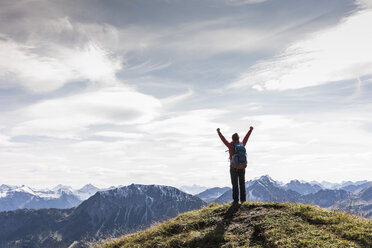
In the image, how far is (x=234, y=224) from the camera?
44.3 ft

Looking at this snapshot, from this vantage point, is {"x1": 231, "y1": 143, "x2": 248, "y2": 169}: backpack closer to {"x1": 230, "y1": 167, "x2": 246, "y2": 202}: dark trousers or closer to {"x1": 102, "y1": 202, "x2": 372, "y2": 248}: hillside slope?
{"x1": 230, "y1": 167, "x2": 246, "y2": 202}: dark trousers

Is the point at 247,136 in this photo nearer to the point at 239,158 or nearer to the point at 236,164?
the point at 239,158

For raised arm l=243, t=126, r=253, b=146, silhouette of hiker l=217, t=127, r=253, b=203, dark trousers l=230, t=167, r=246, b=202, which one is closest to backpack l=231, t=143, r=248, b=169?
silhouette of hiker l=217, t=127, r=253, b=203

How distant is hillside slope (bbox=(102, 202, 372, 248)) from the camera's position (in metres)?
10.3

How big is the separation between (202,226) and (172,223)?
181cm

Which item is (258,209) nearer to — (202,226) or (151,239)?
(202,226)

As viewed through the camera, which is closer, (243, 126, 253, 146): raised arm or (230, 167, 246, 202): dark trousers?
(230, 167, 246, 202): dark trousers

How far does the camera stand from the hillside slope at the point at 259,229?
10328 millimetres

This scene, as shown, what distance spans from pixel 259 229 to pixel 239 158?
489 centimetres

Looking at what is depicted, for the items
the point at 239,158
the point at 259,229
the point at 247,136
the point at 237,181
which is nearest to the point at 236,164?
the point at 239,158

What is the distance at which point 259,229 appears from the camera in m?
12.2

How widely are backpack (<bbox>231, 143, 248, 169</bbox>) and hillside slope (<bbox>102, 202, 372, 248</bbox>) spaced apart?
7.82 ft

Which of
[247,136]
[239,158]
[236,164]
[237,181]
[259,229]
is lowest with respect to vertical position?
[259,229]

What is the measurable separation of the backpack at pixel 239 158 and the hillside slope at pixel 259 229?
238cm
